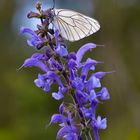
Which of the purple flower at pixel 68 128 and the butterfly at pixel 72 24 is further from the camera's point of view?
the butterfly at pixel 72 24

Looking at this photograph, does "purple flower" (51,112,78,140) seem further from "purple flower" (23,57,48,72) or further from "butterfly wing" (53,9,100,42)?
"butterfly wing" (53,9,100,42)

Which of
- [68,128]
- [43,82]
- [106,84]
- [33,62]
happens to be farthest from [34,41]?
[106,84]

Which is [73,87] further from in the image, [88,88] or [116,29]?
[116,29]

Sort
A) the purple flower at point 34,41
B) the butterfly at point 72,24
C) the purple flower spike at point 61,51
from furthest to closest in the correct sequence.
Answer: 1. the butterfly at point 72,24
2. the purple flower at point 34,41
3. the purple flower spike at point 61,51

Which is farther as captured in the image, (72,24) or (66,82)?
(72,24)

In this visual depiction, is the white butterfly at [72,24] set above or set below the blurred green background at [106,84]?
above

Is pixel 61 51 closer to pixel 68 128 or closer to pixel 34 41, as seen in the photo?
pixel 34 41

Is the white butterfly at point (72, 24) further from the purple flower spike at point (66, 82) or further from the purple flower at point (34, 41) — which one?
the purple flower at point (34, 41)

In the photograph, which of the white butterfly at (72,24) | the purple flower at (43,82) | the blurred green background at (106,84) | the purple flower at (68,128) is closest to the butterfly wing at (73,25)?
the white butterfly at (72,24)

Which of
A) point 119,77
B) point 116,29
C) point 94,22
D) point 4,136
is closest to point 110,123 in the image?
point 119,77
